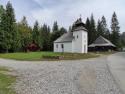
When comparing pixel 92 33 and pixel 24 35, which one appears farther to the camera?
pixel 92 33

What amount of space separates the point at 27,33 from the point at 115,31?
37.9 m

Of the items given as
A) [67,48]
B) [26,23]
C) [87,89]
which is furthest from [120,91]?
[26,23]

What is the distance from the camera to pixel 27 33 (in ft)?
209

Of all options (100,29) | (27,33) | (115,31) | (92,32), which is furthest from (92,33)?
(27,33)

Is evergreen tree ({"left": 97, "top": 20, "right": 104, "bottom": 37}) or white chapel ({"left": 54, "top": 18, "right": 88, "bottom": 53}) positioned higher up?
evergreen tree ({"left": 97, "top": 20, "right": 104, "bottom": 37})

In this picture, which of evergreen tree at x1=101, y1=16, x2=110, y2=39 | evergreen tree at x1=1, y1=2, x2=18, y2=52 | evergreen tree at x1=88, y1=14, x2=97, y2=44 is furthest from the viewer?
evergreen tree at x1=101, y1=16, x2=110, y2=39

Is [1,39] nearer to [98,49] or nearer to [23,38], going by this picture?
[23,38]

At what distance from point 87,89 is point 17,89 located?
3.36 meters

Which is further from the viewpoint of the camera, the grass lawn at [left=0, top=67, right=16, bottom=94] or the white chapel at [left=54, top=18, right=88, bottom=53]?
the white chapel at [left=54, top=18, right=88, bottom=53]

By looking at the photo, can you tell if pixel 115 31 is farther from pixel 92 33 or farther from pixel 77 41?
pixel 77 41

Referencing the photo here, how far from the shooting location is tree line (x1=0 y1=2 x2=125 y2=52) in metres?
47.9

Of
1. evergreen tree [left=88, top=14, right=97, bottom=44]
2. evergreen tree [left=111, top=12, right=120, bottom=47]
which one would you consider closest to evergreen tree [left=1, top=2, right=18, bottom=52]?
evergreen tree [left=88, top=14, right=97, bottom=44]

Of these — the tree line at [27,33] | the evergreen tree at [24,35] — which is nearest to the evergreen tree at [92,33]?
the tree line at [27,33]

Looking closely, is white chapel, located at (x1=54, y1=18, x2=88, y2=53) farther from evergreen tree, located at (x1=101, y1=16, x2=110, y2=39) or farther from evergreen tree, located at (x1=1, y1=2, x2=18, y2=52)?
evergreen tree, located at (x1=101, y1=16, x2=110, y2=39)
